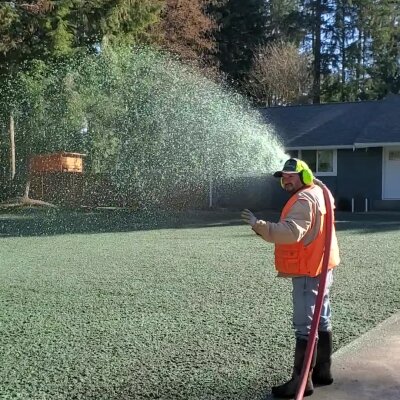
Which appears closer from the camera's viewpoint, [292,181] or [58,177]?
[292,181]

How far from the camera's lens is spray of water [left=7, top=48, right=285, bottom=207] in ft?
68.6

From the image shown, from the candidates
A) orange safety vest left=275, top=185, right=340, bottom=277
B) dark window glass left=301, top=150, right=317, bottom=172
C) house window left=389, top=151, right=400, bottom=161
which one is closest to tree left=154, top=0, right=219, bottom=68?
dark window glass left=301, top=150, right=317, bottom=172

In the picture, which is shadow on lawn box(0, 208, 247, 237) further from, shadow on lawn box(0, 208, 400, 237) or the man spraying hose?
the man spraying hose

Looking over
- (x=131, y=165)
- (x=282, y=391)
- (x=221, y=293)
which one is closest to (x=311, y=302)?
(x=282, y=391)

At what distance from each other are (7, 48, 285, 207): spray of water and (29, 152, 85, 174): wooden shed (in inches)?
19.9

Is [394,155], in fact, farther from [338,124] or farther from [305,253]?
[305,253]

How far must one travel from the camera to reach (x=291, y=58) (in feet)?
121

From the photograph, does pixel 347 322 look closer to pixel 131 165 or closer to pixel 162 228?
pixel 162 228

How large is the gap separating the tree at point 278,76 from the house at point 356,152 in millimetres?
13339

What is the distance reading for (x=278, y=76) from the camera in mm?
36938

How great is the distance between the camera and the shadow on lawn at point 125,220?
15375mm

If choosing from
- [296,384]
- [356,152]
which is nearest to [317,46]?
[356,152]

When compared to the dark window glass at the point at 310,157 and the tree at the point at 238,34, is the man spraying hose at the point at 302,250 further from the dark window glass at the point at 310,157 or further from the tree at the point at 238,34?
the tree at the point at 238,34

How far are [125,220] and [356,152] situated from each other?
→ 892 centimetres
